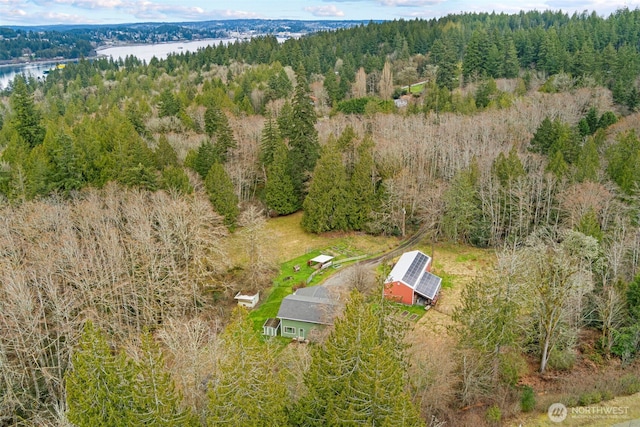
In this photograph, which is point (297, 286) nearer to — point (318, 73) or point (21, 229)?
point (21, 229)

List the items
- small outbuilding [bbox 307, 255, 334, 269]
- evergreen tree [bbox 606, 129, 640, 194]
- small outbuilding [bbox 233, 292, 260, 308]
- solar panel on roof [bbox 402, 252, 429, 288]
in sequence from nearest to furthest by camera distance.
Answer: solar panel on roof [bbox 402, 252, 429, 288] < small outbuilding [bbox 233, 292, 260, 308] < evergreen tree [bbox 606, 129, 640, 194] < small outbuilding [bbox 307, 255, 334, 269]

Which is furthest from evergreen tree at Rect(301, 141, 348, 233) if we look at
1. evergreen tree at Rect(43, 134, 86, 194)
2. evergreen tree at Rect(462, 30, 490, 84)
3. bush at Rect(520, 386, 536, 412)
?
evergreen tree at Rect(462, 30, 490, 84)

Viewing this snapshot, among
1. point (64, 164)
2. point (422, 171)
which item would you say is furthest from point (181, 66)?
point (422, 171)

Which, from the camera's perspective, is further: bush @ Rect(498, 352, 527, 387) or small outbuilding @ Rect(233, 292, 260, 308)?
small outbuilding @ Rect(233, 292, 260, 308)

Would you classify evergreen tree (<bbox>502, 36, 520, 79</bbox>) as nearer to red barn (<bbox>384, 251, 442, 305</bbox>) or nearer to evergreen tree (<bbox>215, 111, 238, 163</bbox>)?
evergreen tree (<bbox>215, 111, 238, 163</bbox>)

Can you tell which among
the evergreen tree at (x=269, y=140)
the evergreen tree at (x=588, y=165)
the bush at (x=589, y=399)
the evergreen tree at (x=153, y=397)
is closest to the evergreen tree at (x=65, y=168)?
the evergreen tree at (x=269, y=140)

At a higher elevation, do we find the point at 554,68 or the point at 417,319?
the point at 554,68
